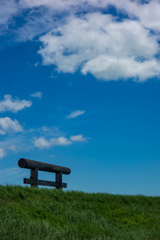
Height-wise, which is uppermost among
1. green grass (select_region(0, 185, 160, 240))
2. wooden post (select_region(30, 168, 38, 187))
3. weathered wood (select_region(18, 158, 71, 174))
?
weathered wood (select_region(18, 158, 71, 174))

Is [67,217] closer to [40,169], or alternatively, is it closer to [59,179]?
[40,169]

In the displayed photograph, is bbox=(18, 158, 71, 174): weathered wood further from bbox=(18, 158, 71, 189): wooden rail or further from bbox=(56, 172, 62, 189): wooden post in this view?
bbox=(56, 172, 62, 189): wooden post

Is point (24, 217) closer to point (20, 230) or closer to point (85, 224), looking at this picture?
point (20, 230)

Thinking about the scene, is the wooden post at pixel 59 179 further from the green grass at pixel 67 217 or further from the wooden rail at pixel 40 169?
the green grass at pixel 67 217

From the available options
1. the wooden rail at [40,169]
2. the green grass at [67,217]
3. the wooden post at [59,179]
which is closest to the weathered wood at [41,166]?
the wooden rail at [40,169]

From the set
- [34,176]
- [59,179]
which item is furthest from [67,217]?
[59,179]

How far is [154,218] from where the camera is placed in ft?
36.1

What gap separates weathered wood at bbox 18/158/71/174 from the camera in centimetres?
1152

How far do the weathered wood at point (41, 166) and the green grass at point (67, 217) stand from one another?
1461 mm

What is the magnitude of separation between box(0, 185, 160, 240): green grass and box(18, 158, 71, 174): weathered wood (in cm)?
146

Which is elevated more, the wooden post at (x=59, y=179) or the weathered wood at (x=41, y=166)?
the weathered wood at (x=41, y=166)

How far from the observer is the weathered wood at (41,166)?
11.5 metres

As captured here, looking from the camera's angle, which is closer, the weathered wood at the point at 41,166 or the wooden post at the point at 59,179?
the weathered wood at the point at 41,166

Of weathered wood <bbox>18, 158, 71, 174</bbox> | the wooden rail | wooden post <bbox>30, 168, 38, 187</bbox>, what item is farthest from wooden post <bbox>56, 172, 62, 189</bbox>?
wooden post <bbox>30, 168, 38, 187</bbox>
